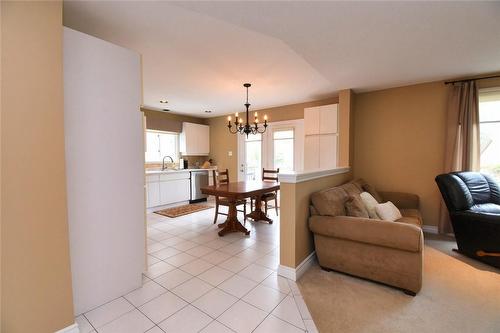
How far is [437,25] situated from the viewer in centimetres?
192

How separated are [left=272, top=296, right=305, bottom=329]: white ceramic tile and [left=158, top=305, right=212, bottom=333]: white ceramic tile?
550mm

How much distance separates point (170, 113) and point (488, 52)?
19.2 ft

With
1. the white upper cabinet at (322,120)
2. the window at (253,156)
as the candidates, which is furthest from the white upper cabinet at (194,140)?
the white upper cabinet at (322,120)

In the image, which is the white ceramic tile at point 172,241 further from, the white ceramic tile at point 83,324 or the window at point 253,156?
the window at point 253,156

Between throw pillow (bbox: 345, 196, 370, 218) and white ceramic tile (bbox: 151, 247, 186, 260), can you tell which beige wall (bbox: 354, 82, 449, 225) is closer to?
throw pillow (bbox: 345, 196, 370, 218)

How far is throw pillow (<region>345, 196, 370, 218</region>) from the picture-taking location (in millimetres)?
2382

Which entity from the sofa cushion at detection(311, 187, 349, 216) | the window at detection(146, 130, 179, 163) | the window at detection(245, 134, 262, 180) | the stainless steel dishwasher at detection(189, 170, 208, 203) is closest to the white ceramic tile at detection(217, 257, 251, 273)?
the sofa cushion at detection(311, 187, 349, 216)

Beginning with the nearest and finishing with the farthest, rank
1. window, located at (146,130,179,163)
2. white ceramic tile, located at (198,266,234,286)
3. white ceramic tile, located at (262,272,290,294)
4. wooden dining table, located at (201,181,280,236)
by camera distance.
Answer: white ceramic tile, located at (262,272,290,294) → white ceramic tile, located at (198,266,234,286) → wooden dining table, located at (201,181,280,236) → window, located at (146,130,179,163)

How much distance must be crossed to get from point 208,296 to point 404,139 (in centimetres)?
383

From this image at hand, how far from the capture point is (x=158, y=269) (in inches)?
96.7

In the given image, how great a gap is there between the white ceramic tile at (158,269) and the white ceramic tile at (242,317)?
970 millimetres

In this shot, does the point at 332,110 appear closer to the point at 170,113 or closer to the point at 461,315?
the point at 461,315

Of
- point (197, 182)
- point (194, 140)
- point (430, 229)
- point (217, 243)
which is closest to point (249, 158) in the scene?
point (197, 182)

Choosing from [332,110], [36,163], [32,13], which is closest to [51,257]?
[36,163]
